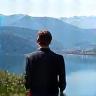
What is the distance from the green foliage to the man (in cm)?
541

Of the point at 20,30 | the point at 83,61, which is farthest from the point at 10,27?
the point at 83,61

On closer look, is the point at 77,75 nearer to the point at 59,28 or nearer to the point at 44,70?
the point at 44,70

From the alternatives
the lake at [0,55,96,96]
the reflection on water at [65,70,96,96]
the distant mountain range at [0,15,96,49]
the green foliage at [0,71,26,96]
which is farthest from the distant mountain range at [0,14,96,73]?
the green foliage at [0,71,26,96]

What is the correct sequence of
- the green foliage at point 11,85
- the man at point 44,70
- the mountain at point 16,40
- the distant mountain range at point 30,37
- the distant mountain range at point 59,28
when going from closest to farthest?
1. the man at point 44,70
2. the green foliage at point 11,85
3. the mountain at point 16,40
4. the distant mountain range at point 30,37
5. the distant mountain range at point 59,28

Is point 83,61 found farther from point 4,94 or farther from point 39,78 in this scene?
point 39,78

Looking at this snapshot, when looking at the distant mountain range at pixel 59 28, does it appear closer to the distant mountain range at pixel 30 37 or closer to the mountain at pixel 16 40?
the distant mountain range at pixel 30 37

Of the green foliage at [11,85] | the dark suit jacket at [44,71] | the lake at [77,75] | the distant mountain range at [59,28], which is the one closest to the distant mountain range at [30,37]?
the distant mountain range at [59,28]

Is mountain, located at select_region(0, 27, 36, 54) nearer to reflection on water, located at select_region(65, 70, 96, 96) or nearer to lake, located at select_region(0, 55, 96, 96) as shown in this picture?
lake, located at select_region(0, 55, 96, 96)

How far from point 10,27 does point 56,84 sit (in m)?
55.7

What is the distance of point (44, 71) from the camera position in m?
4.51

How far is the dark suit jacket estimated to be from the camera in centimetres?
448

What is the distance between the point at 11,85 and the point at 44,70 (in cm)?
674

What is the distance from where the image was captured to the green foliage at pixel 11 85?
10320 millimetres

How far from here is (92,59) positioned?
2341 inches
